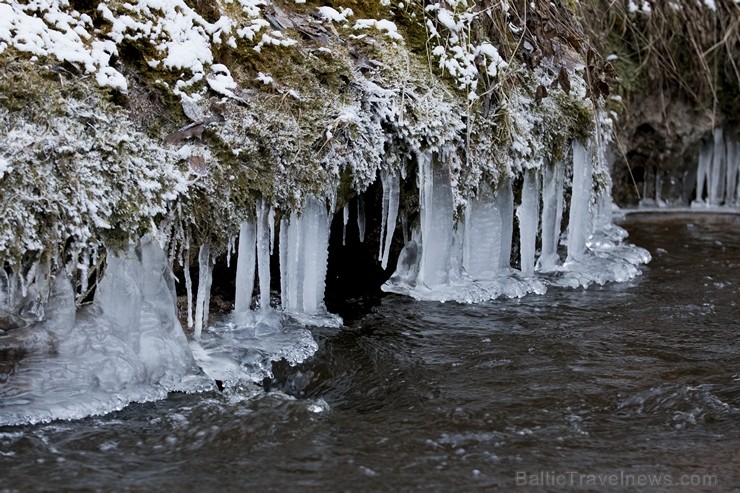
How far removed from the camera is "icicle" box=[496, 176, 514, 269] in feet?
15.7

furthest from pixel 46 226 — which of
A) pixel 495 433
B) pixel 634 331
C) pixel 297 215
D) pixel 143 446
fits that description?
pixel 634 331

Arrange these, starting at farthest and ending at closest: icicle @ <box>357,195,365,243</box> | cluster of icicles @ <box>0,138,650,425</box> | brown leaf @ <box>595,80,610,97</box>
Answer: brown leaf @ <box>595,80,610,97</box>, icicle @ <box>357,195,365,243</box>, cluster of icicles @ <box>0,138,650,425</box>

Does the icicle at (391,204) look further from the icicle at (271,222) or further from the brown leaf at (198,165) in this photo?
the brown leaf at (198,165)

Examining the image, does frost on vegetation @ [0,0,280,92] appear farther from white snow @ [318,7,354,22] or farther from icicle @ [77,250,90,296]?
icicle @ [77,250,90,296]

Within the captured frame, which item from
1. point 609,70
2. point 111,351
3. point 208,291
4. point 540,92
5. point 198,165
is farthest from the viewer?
point 609,70

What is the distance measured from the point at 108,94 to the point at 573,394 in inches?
84.5

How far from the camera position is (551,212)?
5.06 m

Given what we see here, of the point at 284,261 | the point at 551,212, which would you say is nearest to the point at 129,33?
the point at 284,261

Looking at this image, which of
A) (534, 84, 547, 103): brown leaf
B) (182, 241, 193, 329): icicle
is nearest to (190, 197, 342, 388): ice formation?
(182, 241, 193, 329): icicle

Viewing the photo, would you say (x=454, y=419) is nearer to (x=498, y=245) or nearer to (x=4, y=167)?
(x=4, y=167)

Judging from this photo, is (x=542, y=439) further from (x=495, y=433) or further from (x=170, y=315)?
(x=170, y=315)

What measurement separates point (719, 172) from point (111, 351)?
6239 mm

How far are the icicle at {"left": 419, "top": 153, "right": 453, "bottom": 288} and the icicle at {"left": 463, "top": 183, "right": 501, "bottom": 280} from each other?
26 cm

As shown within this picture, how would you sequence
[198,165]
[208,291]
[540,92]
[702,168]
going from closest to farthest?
1. [198,165]
2. [208,291]
3. [540,92]
4. [702,168]
